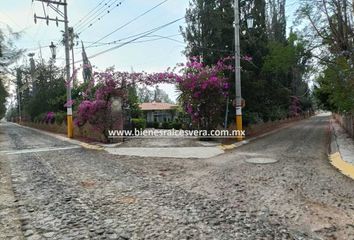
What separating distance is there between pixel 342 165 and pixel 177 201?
5846mm

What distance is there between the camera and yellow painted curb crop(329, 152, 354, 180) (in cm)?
878

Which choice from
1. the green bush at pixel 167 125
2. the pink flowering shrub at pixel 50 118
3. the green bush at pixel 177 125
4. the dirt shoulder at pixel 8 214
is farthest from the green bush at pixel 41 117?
the dirt shoulder at pixel 8 214

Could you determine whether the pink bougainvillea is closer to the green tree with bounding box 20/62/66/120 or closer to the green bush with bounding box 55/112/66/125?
the green bush with bounding box 55/112/66/125

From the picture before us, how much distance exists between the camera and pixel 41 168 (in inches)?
404

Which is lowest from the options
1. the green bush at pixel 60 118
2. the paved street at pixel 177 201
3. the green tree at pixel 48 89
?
the paved street at pixel 177 201

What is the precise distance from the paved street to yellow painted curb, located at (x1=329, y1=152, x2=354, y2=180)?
1.09ft

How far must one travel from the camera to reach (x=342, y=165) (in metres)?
9.78

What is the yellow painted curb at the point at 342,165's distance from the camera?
28.8ft

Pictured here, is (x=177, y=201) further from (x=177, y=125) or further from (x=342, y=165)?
(x=177, y=125)

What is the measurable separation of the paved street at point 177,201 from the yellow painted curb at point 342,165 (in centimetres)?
33

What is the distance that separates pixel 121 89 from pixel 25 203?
456 inches

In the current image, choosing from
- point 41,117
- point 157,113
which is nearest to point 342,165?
point 41,117

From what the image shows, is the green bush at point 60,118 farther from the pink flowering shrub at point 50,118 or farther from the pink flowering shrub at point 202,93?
the pink flowering shrub at point 202,93

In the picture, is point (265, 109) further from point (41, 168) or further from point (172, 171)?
point (41, 168)
